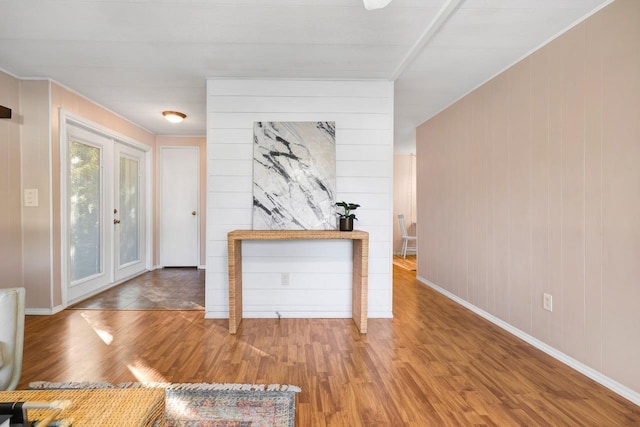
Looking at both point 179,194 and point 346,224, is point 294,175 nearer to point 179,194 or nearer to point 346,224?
point 346,224

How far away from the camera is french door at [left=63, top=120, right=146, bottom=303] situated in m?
3.66

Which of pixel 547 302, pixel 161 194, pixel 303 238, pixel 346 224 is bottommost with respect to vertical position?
pixel 547 302

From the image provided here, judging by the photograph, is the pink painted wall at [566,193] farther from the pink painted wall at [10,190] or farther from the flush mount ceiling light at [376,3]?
the pink painted wall at [10,190]

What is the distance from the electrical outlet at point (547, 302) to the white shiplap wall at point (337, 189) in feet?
4.17

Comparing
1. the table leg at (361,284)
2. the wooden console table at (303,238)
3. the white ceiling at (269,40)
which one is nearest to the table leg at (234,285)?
the wooden console table at (303,238)

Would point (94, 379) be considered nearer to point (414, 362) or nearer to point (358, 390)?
point (358, 390)

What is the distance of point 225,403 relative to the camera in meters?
1.74

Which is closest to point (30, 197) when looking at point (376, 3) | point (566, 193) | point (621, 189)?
point (376, 3)

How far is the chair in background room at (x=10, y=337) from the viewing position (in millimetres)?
1515

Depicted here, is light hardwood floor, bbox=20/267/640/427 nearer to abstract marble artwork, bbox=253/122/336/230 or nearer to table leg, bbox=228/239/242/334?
table leg, bbox=228/239/242/334

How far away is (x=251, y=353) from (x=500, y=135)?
2.85m

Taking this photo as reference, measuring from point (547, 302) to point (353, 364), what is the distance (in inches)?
60.6

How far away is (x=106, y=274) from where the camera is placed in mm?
4281

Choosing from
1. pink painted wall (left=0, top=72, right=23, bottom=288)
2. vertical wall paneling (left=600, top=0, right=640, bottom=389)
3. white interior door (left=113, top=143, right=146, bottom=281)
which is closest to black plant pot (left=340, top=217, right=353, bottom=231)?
vertical wall paneling (left=600, top=0, right=640, bottom=389)
